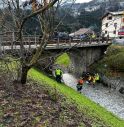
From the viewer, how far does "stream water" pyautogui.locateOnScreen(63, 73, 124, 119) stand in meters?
29.2

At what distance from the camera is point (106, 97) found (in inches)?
1387

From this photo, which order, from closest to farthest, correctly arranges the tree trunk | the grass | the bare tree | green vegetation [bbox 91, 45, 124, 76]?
the bare tree < the grass < the tree trunk < green vegetation [bbox 91, 45, 124, 76]

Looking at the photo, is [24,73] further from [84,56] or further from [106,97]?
[84,56]

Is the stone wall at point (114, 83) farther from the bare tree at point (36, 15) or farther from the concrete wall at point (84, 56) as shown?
the bare tree at point (36, 15)

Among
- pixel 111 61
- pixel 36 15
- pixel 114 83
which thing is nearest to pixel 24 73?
pixel 36 15

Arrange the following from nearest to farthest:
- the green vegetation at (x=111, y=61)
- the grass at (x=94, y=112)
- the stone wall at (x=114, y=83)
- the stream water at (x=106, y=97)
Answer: the grass at (x=94, y=112) < the stream water at (x=106, y=97) < the stone wall at (x=114, y=83) < the green vegetation at (x=111, y=61)

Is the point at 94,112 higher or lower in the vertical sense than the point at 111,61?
higher

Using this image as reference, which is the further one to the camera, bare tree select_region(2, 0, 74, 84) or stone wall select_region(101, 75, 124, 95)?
stone wall select_region(101, 75, 124, 95)

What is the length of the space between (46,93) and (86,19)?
87395mm

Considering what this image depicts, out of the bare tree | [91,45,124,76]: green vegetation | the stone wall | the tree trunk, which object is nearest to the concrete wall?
[91,45,124,76]: green vegetation

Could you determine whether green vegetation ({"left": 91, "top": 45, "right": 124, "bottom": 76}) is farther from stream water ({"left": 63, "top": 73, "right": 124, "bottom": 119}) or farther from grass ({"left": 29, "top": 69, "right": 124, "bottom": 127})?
grass ({"left": 29, "top": 69, "right": 124, "bottom": 127})

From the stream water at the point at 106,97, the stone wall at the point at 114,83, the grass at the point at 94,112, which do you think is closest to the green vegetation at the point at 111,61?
the stone wall at the point at 114,83

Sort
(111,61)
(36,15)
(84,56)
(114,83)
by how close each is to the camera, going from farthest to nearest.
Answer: (84,56) < (111,61) < (114,83) < (36,15)

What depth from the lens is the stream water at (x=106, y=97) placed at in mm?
29219
